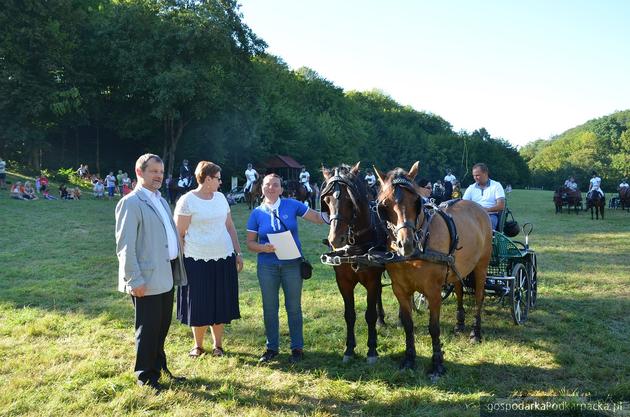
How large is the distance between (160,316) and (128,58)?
2740cm

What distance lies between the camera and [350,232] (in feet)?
16.2

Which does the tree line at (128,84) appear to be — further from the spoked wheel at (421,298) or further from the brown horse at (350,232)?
the brown horse at (350,232)

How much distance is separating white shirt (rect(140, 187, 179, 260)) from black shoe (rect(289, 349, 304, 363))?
1708mm

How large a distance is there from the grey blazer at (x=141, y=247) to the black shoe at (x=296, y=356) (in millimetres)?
1619

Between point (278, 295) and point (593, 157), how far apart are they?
101 m

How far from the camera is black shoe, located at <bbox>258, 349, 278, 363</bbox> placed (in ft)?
17.1

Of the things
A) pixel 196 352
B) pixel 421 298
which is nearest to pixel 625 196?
pixel 421 298

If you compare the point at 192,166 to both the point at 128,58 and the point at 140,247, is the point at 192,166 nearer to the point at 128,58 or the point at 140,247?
the point at 128,58

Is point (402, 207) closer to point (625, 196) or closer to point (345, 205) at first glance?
point (345, 205)

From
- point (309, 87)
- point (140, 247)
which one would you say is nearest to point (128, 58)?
point (140, 247)

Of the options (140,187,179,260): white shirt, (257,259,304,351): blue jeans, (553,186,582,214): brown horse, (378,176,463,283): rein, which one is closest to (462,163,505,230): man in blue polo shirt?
(378,176,463,283): rein

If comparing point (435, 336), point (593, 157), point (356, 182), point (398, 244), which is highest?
point (593, 157)

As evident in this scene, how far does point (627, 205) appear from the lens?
2684 centimetres

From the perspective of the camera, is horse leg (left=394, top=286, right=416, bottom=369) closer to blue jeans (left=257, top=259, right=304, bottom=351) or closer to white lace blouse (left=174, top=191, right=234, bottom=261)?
blue jeans (left=257, top=259, right=304, bottom=351)
